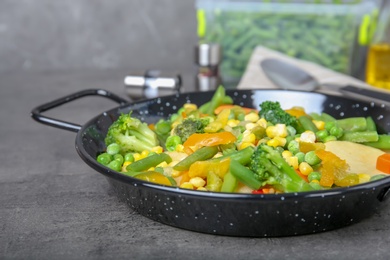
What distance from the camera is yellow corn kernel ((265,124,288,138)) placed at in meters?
1.88

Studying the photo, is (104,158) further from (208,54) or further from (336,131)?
(208,54)

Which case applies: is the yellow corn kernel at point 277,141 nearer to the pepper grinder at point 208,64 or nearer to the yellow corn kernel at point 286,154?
the yellow corn kernel at point 286,154

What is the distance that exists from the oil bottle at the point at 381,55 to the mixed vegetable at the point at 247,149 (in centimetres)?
121

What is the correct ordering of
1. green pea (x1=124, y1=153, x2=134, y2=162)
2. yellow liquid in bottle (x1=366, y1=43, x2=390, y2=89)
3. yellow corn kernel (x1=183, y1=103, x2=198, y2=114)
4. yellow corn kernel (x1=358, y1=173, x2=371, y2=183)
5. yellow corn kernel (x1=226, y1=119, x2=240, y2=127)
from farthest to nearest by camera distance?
yellow liquid in bottle (x1=366, y1=43, x2=390, y2=89), yellow corn kernel (x1=183, y1=103, x2=198, y2=114), yellow corn kernel (x1=226, y1=119, x2=240, y2=127), green pea (x1=124, y1=153, x2=134, y2=162), yellow corn kernel (x1=358, y1=173, x2=371, y2=183)

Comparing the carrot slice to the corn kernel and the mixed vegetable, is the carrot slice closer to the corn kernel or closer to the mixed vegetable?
the mixed vegetable

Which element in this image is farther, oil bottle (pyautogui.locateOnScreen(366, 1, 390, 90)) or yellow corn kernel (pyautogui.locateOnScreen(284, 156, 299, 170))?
oil bottle (pyautogui.locateOnScreen(366, 1, 390, 90))

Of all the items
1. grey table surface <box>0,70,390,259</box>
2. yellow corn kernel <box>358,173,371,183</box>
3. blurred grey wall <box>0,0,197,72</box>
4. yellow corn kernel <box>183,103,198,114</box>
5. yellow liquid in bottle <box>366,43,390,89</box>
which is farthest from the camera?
blurred grey wall <box>0,0,197,72</box>

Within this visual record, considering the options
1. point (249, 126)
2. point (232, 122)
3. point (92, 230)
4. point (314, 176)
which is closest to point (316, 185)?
point (314, 176)

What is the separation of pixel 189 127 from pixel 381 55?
5.50ft

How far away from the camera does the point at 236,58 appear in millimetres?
3455

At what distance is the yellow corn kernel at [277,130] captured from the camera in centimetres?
188

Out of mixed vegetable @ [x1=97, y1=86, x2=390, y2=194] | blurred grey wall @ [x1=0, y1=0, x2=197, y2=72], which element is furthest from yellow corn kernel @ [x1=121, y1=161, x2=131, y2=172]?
blurred grey wall @ [x1=0, y1=0, x2=197, y2=72]

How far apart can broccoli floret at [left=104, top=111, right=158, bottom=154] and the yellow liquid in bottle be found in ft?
5.44

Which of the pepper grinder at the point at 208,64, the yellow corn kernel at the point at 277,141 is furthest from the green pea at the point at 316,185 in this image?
the pepper grinder at the point at 208,64
